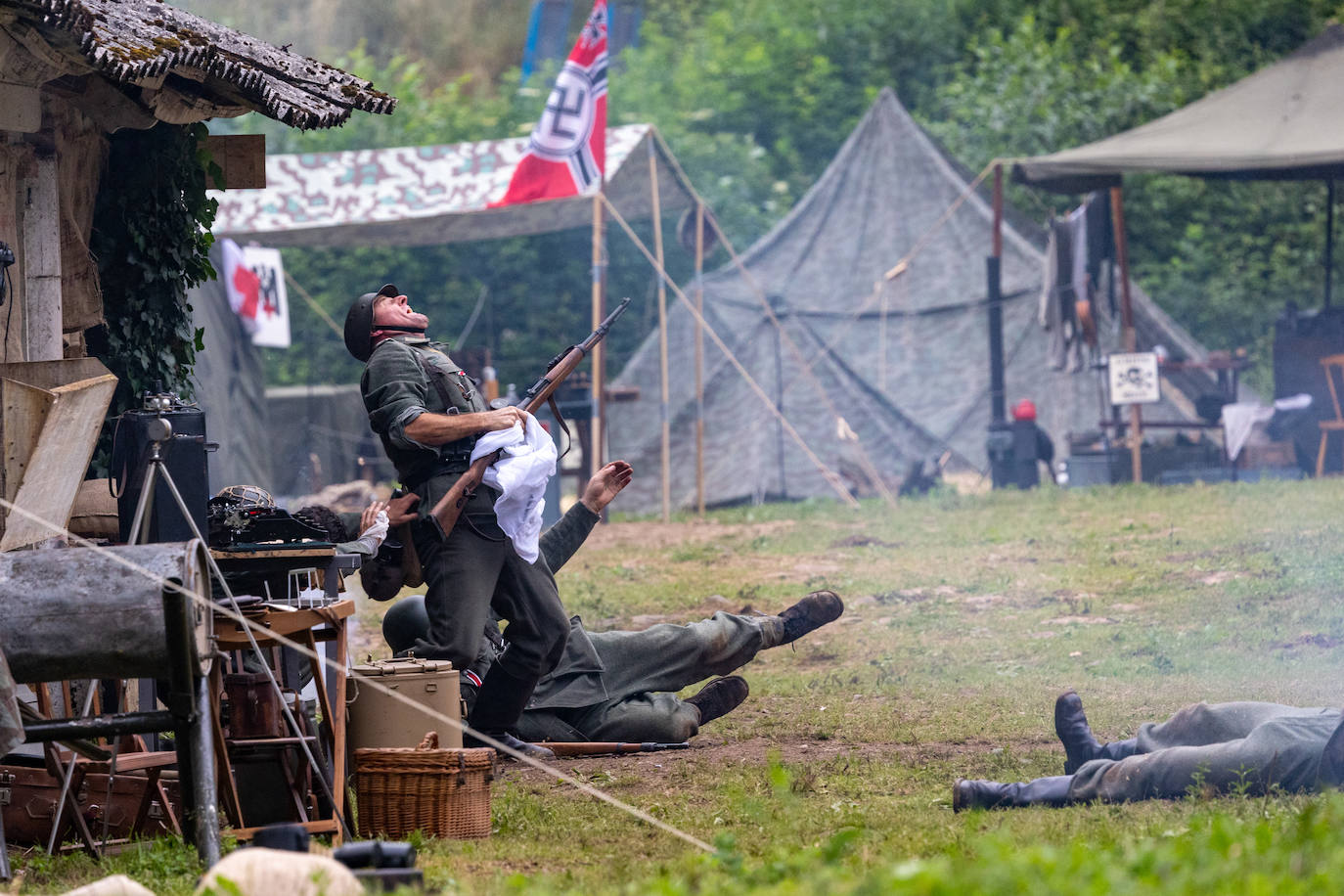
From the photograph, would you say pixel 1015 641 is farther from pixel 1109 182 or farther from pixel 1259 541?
pixel 1109 182

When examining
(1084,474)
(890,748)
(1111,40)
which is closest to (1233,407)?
(1084,474)

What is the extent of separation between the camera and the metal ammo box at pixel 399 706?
492 cm

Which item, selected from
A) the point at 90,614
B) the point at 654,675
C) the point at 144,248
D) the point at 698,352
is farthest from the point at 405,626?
the point at 698,352

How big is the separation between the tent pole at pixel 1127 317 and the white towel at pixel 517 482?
852 centimetres

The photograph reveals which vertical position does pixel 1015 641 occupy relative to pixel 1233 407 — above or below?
below

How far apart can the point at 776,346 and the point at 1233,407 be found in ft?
14.0

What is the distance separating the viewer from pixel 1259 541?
9398mm

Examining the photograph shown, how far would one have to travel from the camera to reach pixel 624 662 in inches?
235

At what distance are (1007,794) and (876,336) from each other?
38.3ft

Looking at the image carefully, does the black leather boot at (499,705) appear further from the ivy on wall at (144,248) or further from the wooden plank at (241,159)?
the wooden plank at (241,159)

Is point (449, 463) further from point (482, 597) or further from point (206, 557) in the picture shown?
point (206, 557)

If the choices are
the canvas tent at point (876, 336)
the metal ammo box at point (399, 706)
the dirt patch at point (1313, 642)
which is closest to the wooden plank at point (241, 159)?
the metal ammo box at point (399, 706)

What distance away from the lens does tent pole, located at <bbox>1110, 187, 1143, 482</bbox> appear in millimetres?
12914

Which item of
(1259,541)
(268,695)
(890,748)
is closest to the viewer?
(268,695)
